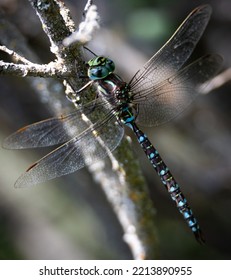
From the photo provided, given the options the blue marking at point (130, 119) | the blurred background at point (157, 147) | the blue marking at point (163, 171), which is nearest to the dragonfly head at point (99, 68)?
the blue marking at point (130, 119)

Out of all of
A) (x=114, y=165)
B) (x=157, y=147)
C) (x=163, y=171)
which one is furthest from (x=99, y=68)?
(x=157, y=147)

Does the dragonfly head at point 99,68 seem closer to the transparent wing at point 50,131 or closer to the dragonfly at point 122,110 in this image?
the dragonfly at point 122,110

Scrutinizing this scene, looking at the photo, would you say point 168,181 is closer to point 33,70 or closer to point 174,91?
point 174,91

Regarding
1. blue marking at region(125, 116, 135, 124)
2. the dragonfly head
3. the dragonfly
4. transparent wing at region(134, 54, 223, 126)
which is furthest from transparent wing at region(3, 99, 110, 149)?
transparent wing at region(134, 54, 223, 126)

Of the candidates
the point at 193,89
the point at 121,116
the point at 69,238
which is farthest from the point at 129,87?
the point at 69,238

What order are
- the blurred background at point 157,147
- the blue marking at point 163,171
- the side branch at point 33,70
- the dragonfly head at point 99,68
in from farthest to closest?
the blurred background at point 157,147, the blue marking at point 163,171, the dragonfly head at point 99,68, the side branch at point 33,70
